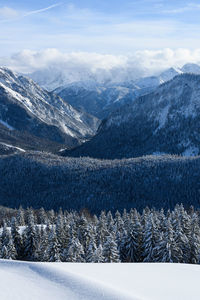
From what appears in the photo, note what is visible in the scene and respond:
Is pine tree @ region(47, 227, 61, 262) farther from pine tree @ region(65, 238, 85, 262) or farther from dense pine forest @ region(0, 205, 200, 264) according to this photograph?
pine tree @ region(65, 238, 85, 262)

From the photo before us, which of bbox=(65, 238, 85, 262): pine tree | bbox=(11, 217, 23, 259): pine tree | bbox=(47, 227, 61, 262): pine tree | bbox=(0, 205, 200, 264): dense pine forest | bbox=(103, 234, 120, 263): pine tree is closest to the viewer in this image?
bbox=(103, 234, 120, 263): pine tree

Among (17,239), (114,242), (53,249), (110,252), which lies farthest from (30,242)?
(110,252)

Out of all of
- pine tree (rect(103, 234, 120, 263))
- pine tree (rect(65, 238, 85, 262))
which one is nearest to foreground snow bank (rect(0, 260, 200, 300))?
pine tree (rect(103, 234, 120, 263))

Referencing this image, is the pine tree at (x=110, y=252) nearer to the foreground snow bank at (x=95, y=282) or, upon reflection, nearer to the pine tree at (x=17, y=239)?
the foreground snow bank at (x=95, y=282)

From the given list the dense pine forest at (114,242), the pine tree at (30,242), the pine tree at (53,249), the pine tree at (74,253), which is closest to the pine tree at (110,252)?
the dense pine forest at (114,242)

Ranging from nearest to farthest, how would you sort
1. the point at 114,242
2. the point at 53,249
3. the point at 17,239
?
1. the point at 114,242
2. the point at 53,249
3. the point at 17,239

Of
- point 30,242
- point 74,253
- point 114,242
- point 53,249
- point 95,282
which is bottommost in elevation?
point 74,253

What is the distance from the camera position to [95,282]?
97.8 ft

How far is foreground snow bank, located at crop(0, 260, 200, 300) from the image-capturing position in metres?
27.6

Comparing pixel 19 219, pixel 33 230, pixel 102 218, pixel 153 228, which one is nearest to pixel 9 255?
pixel 33 230

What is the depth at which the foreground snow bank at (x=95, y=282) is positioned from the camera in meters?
27.6

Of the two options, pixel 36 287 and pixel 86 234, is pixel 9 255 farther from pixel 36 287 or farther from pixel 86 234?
pixel 36 287

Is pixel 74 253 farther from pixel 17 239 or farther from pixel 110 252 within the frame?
pixel 17 239

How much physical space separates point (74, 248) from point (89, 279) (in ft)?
132
